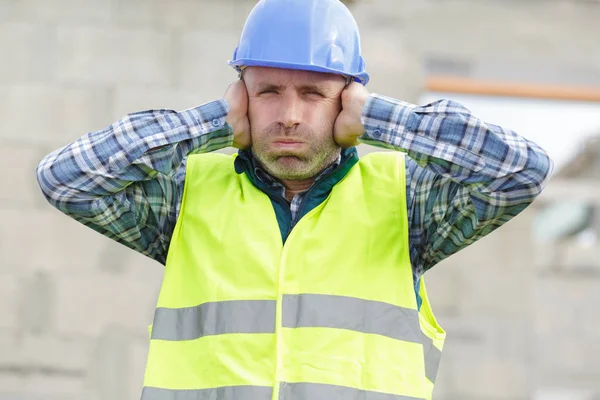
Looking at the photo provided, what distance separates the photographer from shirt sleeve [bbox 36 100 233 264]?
2303mm

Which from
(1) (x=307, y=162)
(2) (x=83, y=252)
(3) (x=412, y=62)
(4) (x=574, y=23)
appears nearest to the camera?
(1) (x=307, y=162)

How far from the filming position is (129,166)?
2.31 metres

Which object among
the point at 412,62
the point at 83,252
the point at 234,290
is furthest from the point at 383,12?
the point at 234,290

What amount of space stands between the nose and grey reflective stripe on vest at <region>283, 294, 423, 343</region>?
1.26 ft

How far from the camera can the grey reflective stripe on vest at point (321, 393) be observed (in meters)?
2.16

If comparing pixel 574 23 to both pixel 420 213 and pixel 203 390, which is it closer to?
pixel 420 213

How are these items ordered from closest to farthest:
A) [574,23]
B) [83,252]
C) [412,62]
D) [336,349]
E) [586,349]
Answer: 1. [336,349]
2. [83,252]
3. [412,62]
4. [574,23]
5. [586,349]

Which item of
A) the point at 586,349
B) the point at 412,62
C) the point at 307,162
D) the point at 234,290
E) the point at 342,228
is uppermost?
the point at 412,62

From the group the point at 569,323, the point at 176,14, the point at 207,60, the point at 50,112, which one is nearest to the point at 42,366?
the point at 50,112

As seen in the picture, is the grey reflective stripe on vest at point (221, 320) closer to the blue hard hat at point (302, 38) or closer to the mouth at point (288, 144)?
the mouth at point (288, 144)

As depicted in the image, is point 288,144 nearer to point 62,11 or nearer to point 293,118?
point 293,118

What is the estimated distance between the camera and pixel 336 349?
2209mm

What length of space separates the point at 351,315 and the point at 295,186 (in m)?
0.37

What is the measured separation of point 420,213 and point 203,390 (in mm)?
634
